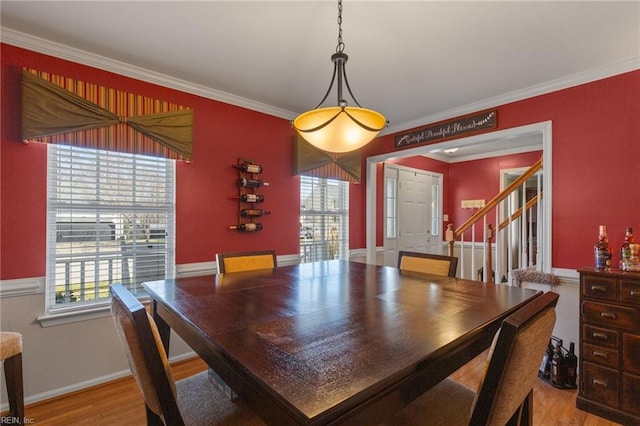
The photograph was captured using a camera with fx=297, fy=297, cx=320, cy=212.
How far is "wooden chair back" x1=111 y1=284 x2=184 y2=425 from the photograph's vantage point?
86 cm

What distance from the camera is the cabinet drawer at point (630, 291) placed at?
6.15 feet

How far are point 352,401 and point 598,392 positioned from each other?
2.37 meters

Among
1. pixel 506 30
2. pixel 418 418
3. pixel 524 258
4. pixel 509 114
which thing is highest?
pixel 506 30

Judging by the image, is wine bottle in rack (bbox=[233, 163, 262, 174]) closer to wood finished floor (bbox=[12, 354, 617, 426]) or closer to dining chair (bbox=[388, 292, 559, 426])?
wood finished floor (bbox=[12, 354, 617, 426])

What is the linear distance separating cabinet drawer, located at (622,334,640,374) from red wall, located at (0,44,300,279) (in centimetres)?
281

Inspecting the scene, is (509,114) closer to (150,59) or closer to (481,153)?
(481,153)

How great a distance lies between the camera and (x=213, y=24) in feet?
6.23

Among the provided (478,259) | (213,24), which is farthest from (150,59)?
(478,259)

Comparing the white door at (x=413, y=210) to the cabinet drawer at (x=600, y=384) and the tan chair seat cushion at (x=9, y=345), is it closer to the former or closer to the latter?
the cabinet drawer at (x=600, y=384)

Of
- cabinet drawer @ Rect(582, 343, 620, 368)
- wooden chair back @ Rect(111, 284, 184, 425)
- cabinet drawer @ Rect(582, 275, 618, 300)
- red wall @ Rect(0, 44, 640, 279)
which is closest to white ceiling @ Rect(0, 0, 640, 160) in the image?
red wall @ Rect(0, 44, 640, 279)

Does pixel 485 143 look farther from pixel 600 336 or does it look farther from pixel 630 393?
pixel 630 393

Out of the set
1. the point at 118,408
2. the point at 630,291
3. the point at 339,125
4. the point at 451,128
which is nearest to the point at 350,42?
the point at 339,125

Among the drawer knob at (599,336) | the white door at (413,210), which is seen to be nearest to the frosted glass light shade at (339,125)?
the drawer knob at (599,336)

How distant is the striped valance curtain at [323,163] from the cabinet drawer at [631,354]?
2.88 m
